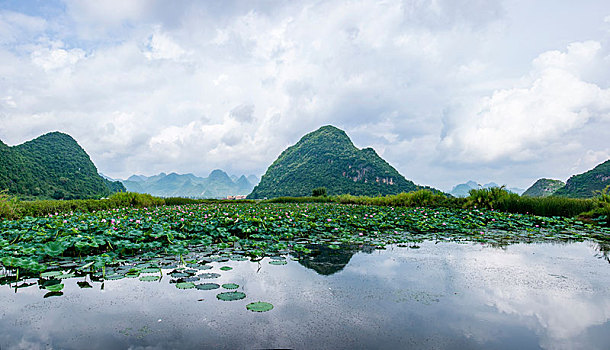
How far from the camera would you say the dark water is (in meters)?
1.85

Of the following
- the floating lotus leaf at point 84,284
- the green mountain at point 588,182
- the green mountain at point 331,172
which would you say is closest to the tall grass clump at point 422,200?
the floating lotus leaf at point 84,284

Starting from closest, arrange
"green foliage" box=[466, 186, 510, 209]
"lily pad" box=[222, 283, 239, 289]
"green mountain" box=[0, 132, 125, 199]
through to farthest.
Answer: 1. "lily pad" box=[222, 283, 239, 289]
2. "green foliage" box=[466, 186, 510, 209]
3. "green mountain" box=[0, 132, 125, 199]

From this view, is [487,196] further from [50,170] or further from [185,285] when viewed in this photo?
[50,170]

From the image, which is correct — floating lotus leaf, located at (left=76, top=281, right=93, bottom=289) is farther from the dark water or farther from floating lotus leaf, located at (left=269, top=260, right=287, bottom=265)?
floating lotus leaf, located at (left=269, top=260, right=287, bottom=265)

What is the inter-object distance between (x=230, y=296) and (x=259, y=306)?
0.33 m

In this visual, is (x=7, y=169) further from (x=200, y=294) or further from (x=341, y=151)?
(x=341, y=151)

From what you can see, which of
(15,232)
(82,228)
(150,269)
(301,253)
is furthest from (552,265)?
(15,232)

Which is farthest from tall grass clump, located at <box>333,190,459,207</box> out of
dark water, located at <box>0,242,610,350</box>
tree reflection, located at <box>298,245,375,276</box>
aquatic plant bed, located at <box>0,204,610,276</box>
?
dark water, located at <box>0,242,610,350</box>

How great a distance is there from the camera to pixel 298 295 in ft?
8.58

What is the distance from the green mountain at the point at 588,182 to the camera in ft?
131

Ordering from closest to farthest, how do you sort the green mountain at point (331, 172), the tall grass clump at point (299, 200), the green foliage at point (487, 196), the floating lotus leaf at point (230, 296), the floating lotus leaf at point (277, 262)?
the floating lotus leaf at point (230, 296)
the floating lotus leaf at point (277, 262)
the green foliage at point (487, 196)
the tall grass clump at point (299, 200)
the green mountain at point (331, 172)

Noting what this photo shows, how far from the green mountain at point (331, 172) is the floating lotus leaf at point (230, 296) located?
56506mm

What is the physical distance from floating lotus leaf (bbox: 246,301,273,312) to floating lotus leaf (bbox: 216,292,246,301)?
196 mm

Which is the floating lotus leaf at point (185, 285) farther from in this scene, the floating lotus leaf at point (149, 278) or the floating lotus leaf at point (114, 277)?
the floating lotus leaf at point (114, 277)
